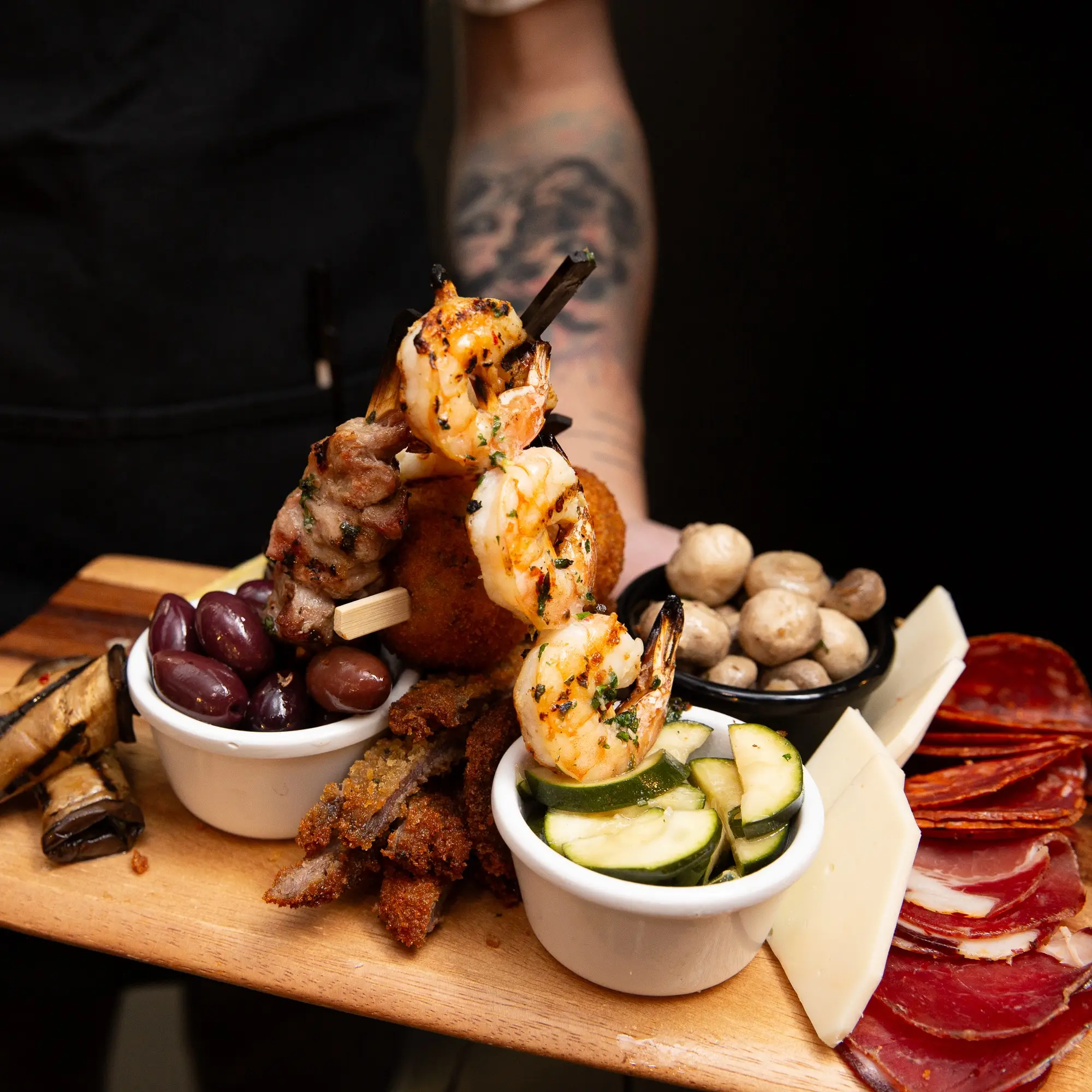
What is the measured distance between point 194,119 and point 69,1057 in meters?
2.47

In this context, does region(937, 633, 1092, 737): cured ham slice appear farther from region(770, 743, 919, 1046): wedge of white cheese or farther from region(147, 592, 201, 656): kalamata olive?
region(147, 592, 201, 656): kalamata olive

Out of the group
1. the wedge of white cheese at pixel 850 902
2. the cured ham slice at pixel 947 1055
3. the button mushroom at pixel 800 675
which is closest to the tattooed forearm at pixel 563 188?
the button mushroom at pixel 800 675

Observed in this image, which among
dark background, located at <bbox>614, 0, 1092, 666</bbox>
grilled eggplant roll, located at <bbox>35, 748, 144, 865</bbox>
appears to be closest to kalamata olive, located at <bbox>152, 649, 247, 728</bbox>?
grilled eggplant roll, located at <bbox>35, 748, 144, 865</bbox>

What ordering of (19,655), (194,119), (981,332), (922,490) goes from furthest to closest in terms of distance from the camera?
(922,490) < (981,332) < (194,119) < (19,655)

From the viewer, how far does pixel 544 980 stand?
1.45 metres

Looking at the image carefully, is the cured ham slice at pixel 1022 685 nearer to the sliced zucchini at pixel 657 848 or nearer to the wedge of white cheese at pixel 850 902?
the wedge of white cheese at pixel 850 902

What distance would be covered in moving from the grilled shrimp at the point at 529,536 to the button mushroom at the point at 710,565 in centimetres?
56

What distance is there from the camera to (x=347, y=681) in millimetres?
1532

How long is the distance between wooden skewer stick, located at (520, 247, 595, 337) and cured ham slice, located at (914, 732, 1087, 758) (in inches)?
42.6

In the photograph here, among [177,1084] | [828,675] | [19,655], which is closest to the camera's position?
[828,675]

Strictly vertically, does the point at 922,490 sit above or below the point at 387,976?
below

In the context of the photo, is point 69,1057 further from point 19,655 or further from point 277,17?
point 277,17

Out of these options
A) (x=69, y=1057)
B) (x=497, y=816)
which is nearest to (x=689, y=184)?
(x=497, y=816)

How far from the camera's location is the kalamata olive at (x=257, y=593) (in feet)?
5.72
